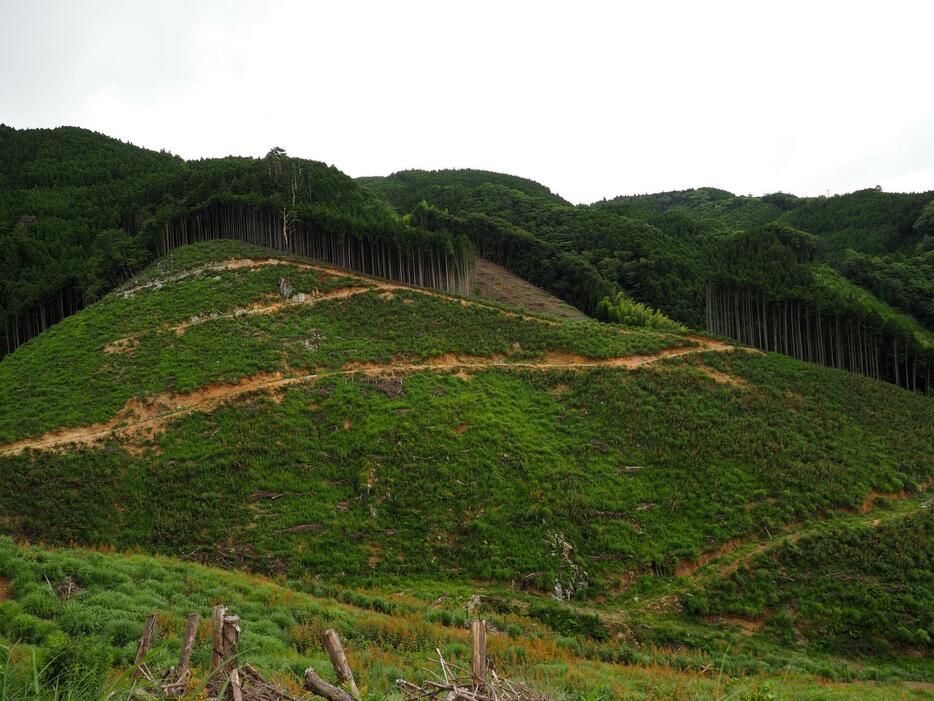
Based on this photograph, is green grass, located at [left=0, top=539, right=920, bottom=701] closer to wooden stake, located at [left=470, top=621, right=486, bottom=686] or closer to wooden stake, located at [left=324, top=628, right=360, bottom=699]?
wooden stake, located at [left=324, top=628, right=360, bottom=699]

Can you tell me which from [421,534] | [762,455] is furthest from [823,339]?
[421,534]

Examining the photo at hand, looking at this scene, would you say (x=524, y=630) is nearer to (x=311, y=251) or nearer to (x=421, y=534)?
(x=421, y=534)

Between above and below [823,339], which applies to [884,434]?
below

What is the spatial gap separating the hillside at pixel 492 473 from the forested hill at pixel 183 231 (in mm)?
11188

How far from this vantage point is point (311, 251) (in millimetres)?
50906

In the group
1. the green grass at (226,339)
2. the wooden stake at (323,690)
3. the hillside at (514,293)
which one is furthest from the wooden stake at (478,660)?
the hillside at (514,293)

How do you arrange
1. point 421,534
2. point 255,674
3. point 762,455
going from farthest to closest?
point 762,455, point 421,534, point 255,674

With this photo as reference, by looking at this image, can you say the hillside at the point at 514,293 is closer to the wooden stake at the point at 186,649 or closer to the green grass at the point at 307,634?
the green grass at the point at 307,634

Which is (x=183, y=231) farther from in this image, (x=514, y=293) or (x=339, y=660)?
(x=339, y=660)

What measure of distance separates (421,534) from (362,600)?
5295mm

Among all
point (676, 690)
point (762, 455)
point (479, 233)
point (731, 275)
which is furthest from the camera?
point (479, 233)

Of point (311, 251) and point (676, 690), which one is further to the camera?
point (311, 251)

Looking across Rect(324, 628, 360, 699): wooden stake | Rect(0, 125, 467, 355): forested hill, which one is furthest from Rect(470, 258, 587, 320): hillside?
Rect(324, 628, 360, 699): wooden stake

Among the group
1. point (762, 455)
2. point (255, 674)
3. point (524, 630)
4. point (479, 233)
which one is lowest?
point (524, 630)
